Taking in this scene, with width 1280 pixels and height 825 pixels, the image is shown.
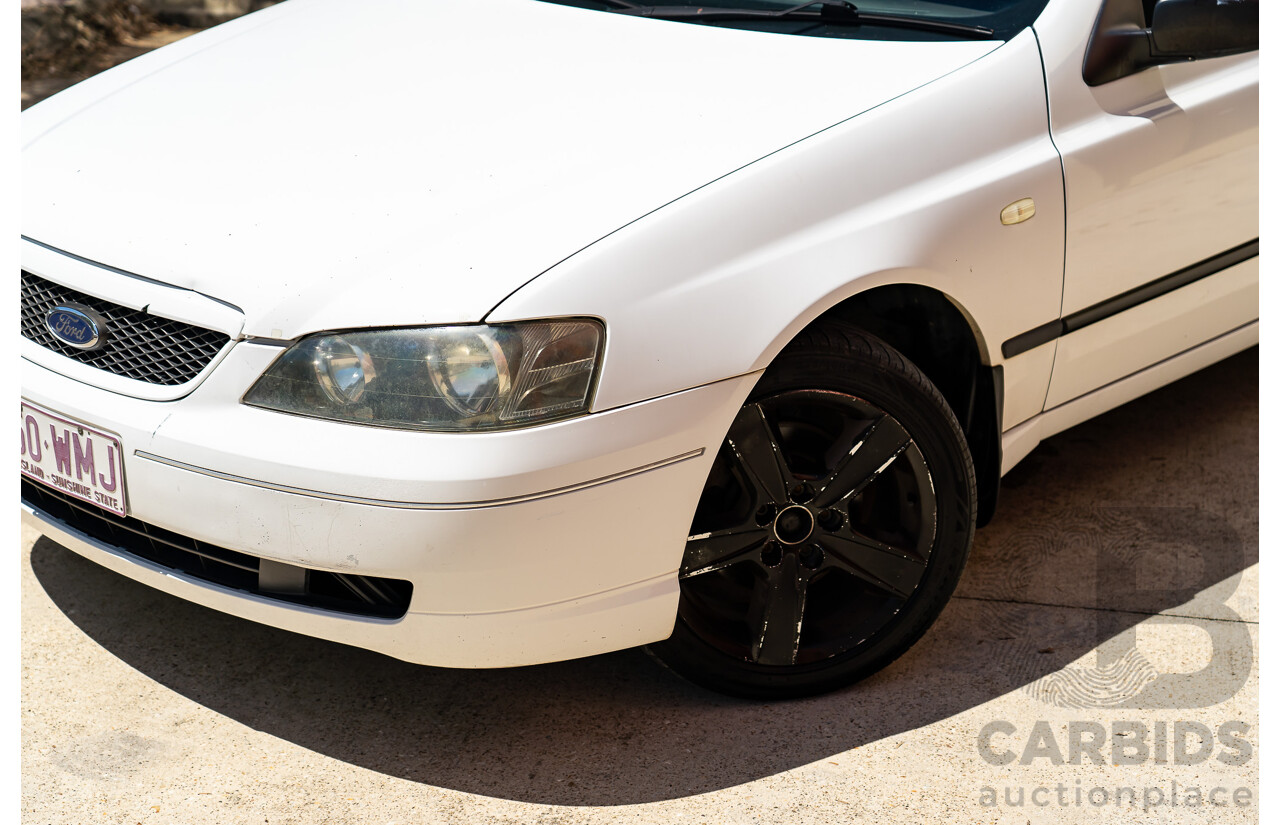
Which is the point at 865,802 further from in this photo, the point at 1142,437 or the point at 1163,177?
the point at 1142,437

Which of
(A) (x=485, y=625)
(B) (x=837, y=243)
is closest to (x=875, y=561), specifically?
(B) (x=837, y=243)

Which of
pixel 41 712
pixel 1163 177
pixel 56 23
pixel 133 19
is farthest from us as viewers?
pixel 133 19

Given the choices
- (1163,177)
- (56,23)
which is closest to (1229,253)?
(1163,177)

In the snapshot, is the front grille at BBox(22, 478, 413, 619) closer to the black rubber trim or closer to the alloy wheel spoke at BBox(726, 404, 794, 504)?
the alloy wheel spoke at BBox(726, 404, 794, 504)

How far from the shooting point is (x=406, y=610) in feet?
7.00

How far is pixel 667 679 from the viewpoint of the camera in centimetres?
264

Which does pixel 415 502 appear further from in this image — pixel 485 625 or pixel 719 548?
pixel 719 548

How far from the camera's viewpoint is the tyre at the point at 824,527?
232cm

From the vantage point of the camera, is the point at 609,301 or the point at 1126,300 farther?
the point at 1126,300

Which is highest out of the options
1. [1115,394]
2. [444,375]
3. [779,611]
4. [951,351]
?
[444,375]

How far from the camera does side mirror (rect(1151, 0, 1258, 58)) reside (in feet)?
8.57

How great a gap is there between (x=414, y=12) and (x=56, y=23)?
421 centimetres

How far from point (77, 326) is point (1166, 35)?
2.19 m

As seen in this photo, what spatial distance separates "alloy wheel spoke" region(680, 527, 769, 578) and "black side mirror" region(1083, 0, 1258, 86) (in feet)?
3.84
